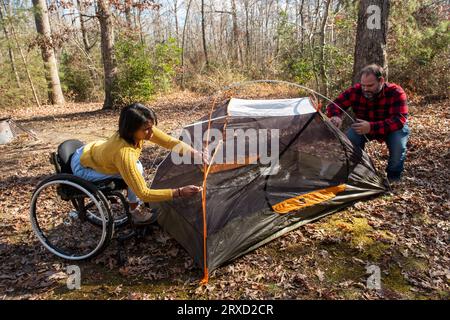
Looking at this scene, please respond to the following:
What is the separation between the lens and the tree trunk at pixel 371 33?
4.38 m

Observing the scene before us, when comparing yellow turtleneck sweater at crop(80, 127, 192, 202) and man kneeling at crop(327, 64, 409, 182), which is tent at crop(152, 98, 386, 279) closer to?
man kneeling at crop(327, 64, 409, 182)

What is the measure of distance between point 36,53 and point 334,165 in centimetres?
1290

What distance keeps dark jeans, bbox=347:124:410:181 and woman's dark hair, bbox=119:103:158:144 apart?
2482mm

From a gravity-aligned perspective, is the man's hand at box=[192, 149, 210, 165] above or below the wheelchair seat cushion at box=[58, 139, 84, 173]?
below

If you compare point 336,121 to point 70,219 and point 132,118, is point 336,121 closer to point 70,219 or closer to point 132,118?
point 132,118

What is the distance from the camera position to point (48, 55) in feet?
39.1

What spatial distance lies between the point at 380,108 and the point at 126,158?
2.82 m

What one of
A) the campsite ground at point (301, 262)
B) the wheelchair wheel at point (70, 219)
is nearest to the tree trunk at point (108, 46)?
the wheelchair wheel at point (70, 219)

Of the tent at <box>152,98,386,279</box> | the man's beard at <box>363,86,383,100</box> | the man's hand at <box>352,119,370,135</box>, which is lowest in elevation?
the tent at <box>152,98,386,279</box>

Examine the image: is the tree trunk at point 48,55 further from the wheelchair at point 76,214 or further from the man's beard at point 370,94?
the man's beard at point 370,94

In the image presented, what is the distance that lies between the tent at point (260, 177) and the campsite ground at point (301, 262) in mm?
162

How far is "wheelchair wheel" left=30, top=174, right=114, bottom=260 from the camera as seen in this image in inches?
103

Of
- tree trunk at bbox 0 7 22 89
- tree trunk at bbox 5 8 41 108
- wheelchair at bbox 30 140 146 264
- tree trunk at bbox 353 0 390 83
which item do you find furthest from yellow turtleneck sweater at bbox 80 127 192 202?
tree trunk at bbox 0 7 22 89
